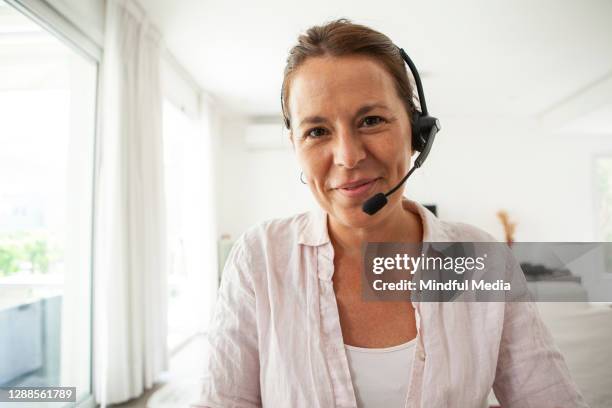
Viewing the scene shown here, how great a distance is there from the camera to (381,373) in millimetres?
508

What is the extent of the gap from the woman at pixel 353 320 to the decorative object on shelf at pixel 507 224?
11.7 ft

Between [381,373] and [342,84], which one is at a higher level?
[342,84]

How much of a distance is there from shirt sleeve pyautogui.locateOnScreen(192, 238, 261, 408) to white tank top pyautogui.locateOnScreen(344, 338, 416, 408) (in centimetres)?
16

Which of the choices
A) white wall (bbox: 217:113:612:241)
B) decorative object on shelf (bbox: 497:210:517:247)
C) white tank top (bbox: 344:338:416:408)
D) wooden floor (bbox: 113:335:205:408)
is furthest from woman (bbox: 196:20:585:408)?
decorative object on shelf (bbox: 497:210:517:247)

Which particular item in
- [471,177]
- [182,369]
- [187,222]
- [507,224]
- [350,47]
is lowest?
[182,369]

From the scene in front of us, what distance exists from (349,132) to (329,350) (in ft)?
1.08

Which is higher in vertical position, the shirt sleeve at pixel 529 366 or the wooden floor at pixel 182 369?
the shirt sleeve at pixel 529 366

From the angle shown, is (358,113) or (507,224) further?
(507,224)

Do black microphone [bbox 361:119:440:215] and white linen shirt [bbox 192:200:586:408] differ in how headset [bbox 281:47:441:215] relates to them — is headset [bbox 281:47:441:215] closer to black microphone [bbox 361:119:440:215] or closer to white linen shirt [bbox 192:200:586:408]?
black microphone [bbox 361:119:440:215]

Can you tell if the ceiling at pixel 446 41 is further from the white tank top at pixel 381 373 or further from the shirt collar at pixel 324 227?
the white tank top at pixel 381 373

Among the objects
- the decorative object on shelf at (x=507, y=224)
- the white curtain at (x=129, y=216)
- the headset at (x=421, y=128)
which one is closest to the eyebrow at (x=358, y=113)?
the headset at (x=421, y=128)

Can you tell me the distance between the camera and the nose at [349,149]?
1.63 feet

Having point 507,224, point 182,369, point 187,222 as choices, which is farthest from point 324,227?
point 507,224

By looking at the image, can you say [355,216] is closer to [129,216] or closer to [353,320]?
[353,320]
